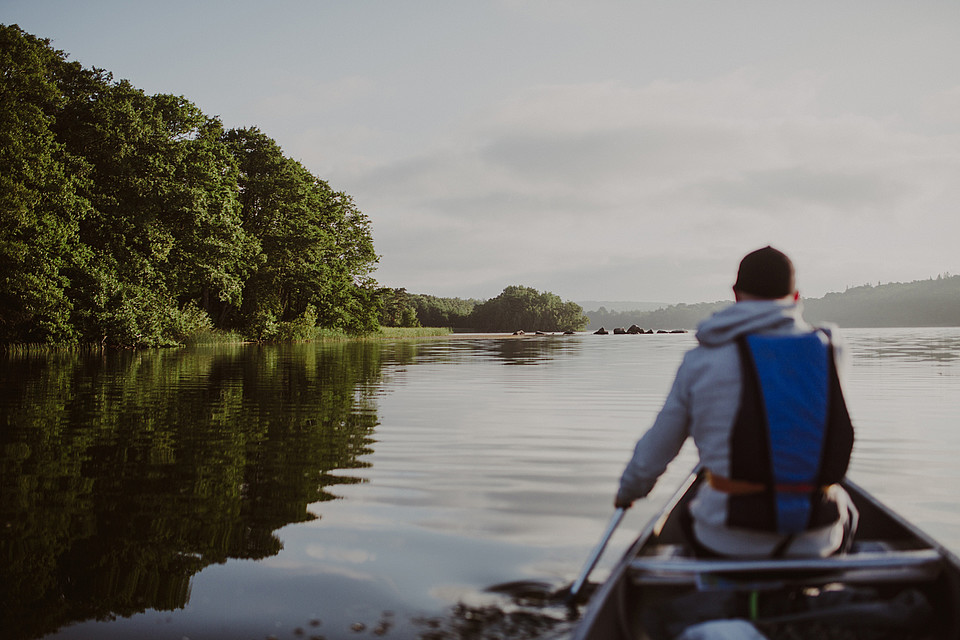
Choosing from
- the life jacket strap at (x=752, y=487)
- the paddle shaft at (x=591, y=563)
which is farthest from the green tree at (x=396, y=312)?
the life jacket strap at (x=752, y=487)

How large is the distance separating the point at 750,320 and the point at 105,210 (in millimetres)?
40272

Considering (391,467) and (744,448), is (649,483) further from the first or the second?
(391,467)

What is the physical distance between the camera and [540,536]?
5.78m

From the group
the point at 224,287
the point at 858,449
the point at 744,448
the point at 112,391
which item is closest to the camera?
the point at 744,448

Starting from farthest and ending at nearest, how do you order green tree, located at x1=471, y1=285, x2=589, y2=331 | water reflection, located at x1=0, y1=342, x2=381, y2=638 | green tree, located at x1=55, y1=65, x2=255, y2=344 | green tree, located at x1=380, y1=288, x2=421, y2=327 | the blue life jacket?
green tree, located at x1=471, y1=285, x2=589, y2=331
green tree, located at x1=380, y1=288, x2=421, y2=327
green tree, located at x1=55, y1=65, x2=255, y2=344
water reflection, located at x1=0, y1=342, x2=381, y2=638
the blue life jacket

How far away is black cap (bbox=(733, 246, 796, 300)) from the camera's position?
317 centimetres

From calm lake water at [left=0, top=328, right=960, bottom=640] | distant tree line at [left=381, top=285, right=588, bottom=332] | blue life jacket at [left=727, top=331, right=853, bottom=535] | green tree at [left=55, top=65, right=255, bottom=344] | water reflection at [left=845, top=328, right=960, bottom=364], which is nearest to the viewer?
blue life jacket at [left=727, top=331, right=853, bottom=535]

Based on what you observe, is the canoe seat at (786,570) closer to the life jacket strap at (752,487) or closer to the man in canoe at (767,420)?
the man in canoe at (767,420)

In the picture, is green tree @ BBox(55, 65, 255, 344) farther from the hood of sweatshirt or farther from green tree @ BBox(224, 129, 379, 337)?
the hood of sweatshirt

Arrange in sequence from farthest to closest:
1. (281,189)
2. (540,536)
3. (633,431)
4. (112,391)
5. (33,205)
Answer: (281,189), (33,205), (112,391), (633,431), (540,536)

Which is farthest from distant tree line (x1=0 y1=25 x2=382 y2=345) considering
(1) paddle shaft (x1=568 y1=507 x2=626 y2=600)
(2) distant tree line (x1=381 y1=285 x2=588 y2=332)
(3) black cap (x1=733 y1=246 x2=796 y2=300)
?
(2) distant tree line (x1=381 y1=285 x2=588 y2=332)

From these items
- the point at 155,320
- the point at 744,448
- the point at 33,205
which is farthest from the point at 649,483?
the point at 155,320

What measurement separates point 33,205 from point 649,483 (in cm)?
3450

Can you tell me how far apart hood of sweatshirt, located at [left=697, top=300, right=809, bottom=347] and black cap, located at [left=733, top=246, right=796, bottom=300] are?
0.08 meters
